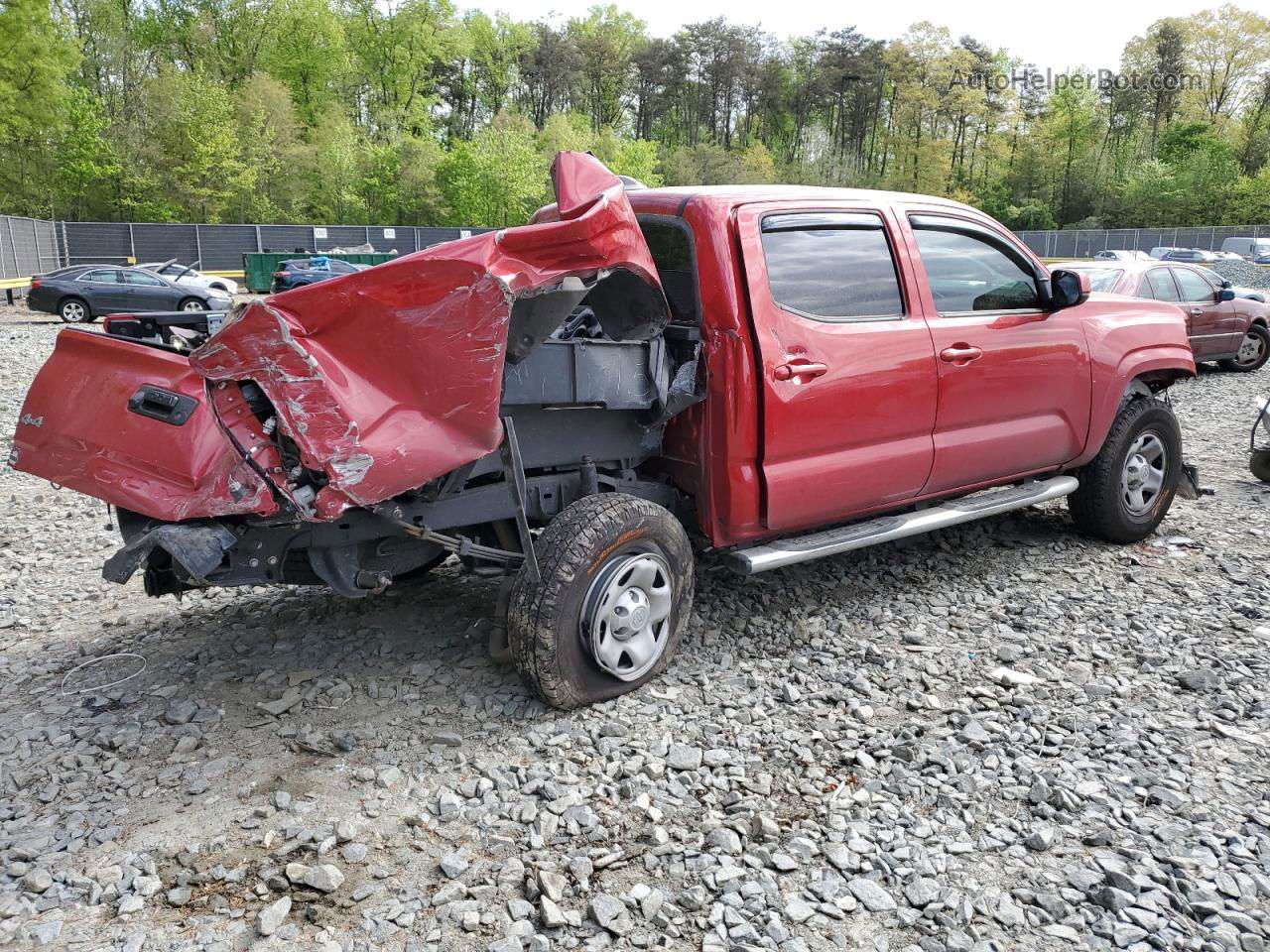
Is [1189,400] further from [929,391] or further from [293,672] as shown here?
[293,672]

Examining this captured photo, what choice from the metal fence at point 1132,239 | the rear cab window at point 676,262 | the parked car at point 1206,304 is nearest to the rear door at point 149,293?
the parked car at point 1206,304

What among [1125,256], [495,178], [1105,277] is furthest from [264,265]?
[1105,277]

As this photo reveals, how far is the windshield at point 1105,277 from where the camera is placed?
471 inches

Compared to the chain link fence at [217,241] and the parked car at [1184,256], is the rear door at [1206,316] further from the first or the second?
the chain link fence at [217,241]

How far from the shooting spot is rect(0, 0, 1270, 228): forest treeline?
50.9 m

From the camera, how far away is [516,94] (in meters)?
84.9

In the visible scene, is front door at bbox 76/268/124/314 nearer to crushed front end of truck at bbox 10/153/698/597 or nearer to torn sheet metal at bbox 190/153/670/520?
crushed front end of truck at bbox 10/153/698/597

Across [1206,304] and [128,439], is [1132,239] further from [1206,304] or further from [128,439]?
[128,439]

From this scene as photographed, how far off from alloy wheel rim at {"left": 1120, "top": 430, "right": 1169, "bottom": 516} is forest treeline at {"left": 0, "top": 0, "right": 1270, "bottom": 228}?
50.0 meters

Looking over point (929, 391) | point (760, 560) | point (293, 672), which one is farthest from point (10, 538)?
point (929, 391)

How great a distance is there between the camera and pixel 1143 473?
595cm

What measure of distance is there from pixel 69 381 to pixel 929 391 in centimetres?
362

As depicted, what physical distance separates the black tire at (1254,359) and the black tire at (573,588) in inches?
551

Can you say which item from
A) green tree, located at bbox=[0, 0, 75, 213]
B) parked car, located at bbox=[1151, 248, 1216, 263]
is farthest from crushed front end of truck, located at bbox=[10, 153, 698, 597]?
green tree, located at bbox=[0, 0, 75, 213]
